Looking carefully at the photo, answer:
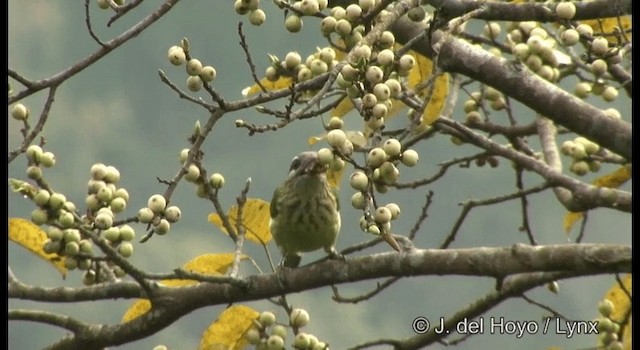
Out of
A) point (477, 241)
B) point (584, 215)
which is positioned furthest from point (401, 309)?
point (584, 215)

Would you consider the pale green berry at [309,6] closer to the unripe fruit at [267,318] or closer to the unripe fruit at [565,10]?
the unripe fruit at [565,10]

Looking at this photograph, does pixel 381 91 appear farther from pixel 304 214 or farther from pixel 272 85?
pixel 304 214

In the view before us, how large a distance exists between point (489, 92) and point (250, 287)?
66.9 inches

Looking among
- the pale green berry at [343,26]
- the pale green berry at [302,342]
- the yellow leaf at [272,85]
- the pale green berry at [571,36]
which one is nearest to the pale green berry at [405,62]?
the pale green berry at [343,26]

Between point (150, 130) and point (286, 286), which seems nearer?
point (286, 286)

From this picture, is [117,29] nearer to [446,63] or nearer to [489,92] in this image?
[489,92]

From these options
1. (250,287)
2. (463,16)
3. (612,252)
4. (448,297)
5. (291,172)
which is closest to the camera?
(612,252)

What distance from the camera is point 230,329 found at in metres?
3.93

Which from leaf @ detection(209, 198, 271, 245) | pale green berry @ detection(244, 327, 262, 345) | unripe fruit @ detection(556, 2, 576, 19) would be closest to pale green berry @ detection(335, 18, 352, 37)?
unripe fruit @ detection(556, 2, 576, 19)

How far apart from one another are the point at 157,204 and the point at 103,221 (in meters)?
0.18

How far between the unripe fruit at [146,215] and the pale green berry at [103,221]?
0.38 ft

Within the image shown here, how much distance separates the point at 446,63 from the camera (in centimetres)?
373

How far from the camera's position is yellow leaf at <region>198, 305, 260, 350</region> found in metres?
3.91

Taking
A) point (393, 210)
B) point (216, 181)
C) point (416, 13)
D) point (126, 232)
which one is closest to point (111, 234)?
point (126, 232)
